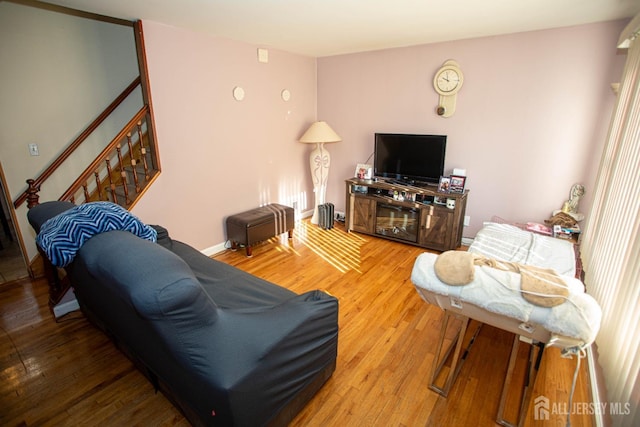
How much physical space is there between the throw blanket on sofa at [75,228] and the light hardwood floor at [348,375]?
81cm

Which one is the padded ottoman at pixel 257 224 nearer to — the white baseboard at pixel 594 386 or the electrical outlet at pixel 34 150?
the electrical outlet at pixel 34 150

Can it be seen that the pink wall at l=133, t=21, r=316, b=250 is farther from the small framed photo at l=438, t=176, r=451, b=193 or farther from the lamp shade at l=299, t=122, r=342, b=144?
the small framed photo at l=438, t=176, r=451, b=193

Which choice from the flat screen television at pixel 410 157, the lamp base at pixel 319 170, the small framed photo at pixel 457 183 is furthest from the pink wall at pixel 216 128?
the small framed photo at pixel 457 183

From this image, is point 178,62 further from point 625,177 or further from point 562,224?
point 562,224

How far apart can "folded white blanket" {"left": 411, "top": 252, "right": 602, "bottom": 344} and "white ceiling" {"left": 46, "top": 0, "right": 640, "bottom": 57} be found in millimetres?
1977

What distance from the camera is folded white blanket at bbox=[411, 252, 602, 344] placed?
1.18 meters

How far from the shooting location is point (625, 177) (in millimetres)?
1882

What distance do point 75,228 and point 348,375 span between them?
173 cm

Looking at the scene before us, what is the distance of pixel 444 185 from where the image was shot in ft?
11.7

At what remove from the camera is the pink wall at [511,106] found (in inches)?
113

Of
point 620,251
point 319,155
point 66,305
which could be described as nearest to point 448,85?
point 319,155

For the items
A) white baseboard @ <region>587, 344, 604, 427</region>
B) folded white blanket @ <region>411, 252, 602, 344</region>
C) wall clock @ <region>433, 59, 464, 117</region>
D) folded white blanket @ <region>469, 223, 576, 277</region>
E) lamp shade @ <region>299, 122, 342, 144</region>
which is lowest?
white baseboard @ <region>587, 344, 604, 427</region>

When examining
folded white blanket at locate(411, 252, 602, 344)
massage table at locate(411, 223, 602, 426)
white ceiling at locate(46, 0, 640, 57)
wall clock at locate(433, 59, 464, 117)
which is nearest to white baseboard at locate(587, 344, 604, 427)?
massage table at locate(411, 223, 602, 426)

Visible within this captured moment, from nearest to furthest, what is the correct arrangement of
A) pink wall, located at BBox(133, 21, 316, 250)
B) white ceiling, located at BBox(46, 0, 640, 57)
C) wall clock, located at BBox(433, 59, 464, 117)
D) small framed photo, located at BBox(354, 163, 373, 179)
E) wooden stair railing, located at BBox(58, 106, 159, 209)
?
white ceiling, located at BBox(46, 0, 640, 57)
wooden stair railing, located at BBox(58, 106, 159, 209)
pink wall, located at BBox(133, 21, 316, 250)
wall clock, located at BBox(433, 59, 464, 117)
small framed photo, located at BBox(354, 163, 373, 179)
